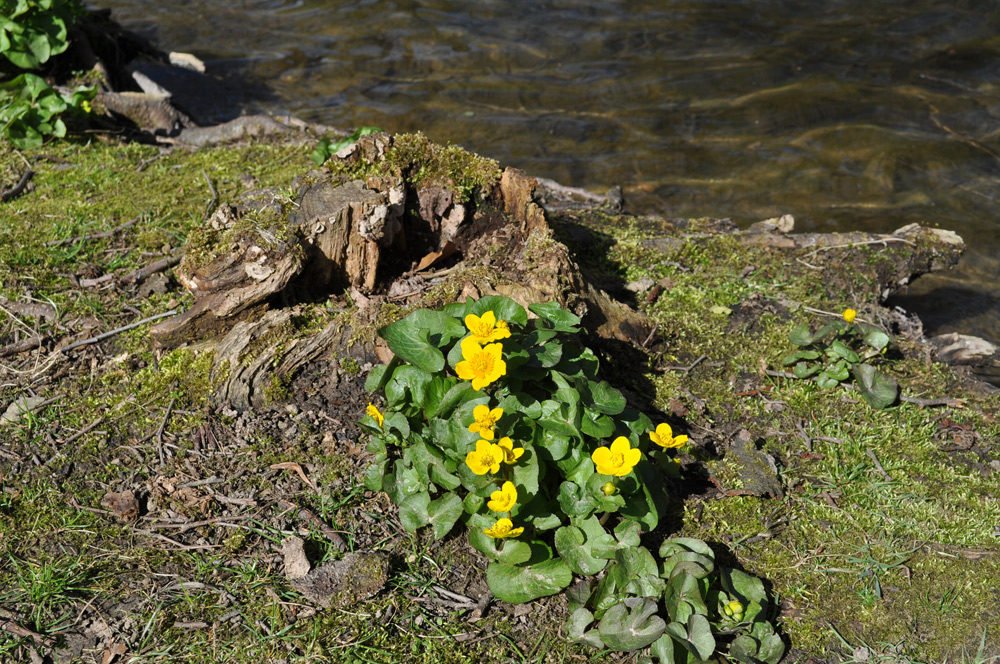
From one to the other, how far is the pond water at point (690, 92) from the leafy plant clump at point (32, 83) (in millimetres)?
2778

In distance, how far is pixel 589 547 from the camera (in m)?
2.75

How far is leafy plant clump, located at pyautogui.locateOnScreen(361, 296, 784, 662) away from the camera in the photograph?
2572 mm

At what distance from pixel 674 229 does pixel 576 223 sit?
699 millimetres

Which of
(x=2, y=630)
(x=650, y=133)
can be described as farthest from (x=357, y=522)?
(x=650, y=133)

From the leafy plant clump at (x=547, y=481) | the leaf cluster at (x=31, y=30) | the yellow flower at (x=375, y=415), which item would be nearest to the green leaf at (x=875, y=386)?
the leafy plant clump at (x=547, y=481)

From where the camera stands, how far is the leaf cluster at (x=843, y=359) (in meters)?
3.76

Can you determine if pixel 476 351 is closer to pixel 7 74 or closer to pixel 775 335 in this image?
pixel 775 335

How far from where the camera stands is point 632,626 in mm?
2547

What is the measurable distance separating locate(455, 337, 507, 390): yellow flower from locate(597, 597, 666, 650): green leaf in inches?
36.1

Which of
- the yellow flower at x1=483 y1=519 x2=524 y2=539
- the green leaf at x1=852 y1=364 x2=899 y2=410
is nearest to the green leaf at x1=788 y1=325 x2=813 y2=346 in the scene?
the green leaf at x1=852 y1=364 x2=899 y2=410

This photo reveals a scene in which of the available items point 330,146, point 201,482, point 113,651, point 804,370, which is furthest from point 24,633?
point 804,370

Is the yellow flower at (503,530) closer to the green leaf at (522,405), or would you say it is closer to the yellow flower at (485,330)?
the green leaf at (522,405)

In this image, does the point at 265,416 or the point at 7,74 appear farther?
the point at 7,74

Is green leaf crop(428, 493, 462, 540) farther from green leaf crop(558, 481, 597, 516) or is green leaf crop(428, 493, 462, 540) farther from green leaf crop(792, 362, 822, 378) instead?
green leaf crop(792, 362, 822, 378)
